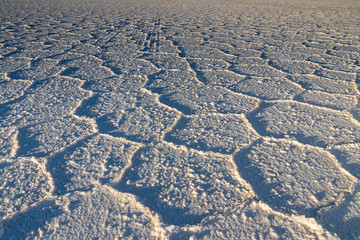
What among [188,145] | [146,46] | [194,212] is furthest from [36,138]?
[146,46]

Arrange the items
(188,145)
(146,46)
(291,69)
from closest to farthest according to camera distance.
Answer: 1. (188,145)
2. (291,69)
3. (146,46)

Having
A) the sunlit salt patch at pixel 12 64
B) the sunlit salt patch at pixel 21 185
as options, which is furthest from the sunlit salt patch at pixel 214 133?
the sunlit salt patch at pixel 12 64

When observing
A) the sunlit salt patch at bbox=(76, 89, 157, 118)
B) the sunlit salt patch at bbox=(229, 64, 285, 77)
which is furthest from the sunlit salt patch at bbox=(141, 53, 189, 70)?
the sunlit salt patch at bbox=(76, 89, 157, 118)

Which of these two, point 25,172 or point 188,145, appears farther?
point 188,145

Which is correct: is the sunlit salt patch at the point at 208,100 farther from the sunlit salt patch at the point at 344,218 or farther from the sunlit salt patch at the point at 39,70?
the sunlit salt patch at the point at 39,70

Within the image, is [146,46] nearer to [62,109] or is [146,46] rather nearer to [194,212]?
[62,109]

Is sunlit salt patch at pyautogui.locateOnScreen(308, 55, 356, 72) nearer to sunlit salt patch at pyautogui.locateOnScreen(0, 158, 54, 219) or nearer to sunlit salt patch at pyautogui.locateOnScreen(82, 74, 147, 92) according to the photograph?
sunlit salt patch at pyautogui.locateOnScreen(82, 74, 147, 92)

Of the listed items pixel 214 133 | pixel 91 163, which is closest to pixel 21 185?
pixel 91 163
